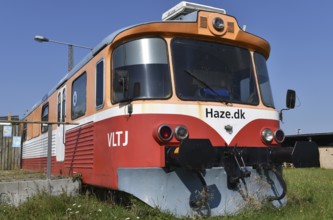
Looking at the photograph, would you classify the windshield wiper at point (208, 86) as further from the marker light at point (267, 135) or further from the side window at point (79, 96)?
the side window at point (79, 96)

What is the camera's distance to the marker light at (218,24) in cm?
640

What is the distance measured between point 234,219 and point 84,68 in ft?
12.6

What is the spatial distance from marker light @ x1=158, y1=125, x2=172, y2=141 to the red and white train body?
0.04 feet

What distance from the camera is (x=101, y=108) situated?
6.55m

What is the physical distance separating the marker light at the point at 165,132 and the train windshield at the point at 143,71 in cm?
45

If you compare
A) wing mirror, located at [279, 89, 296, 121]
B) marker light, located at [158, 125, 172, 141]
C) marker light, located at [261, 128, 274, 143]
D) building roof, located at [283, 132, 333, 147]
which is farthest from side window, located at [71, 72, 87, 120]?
building roof, located at [283, 132, 333, 147]

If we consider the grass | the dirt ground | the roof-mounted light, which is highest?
the roof-mounted light

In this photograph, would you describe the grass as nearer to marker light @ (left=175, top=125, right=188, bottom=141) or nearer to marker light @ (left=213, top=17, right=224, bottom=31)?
marker light @ (left=175, top=125, right=188, bottom=141)

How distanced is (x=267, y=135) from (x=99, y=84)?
2.66 meters

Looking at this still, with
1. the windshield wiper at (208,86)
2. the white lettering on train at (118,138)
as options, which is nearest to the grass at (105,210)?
the white lettering on train at (118,138)

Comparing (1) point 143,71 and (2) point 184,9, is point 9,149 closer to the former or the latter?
(2) point 184,9

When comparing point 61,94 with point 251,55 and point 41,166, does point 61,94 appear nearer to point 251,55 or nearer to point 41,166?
point 41,166

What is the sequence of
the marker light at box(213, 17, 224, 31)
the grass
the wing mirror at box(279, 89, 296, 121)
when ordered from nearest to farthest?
the grass, the marker light at box(213, 17, 224, 31), the wing mirror at box(279, 89, 296, 121)

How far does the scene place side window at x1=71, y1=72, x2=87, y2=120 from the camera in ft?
25.2
